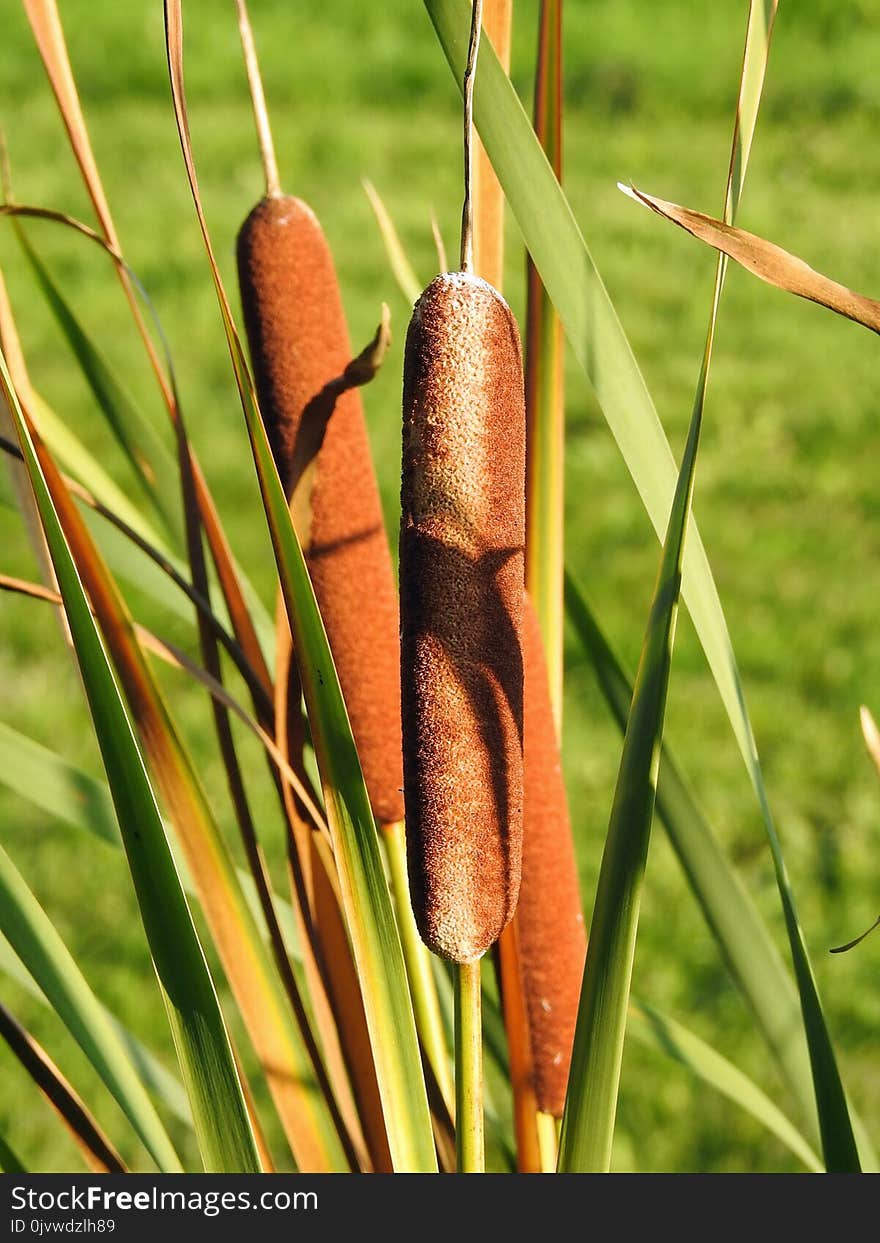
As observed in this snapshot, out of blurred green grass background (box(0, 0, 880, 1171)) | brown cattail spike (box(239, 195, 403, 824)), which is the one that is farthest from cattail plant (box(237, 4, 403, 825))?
blurred green grass background (box(0, 0, 880, 1171))

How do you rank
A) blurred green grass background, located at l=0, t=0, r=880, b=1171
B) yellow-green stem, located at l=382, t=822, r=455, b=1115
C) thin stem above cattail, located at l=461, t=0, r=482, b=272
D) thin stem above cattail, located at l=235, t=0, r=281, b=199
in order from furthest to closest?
blurred green grass background, located at l=0, t=0, r=880, b=1171 → yellow-green stem, located at l=382, t=822, r=455, b=1115 → thin stem above cattail, located at l=235, t=0, r=281, b=199 → thin stem above cattail, located at l=461, t=0, r=482, b=272

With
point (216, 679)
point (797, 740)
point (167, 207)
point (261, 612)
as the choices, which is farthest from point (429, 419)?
point (167, 207)

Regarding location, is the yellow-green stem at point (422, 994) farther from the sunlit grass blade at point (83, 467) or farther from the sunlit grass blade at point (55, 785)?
the sunlit grass blade at point (83, 467)

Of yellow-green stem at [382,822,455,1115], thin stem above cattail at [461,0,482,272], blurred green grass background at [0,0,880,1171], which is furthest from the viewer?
blurred green grass background at [0,0,880,1171]

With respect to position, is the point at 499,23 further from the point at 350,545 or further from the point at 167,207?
the point at 167,207

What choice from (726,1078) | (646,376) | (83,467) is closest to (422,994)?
(726,1078)

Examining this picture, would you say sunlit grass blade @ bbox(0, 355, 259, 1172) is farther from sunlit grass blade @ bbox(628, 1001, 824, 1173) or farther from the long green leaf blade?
sunlit grass blade @ bbox(628, 1001, 824, 1173)

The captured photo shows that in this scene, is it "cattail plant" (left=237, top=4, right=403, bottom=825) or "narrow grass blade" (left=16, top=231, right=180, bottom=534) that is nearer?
"cattail plant" (left=237, top=4, right=403, bottom=825)

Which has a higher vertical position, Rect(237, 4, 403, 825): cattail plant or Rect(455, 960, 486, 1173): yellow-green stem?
Rect(237, 4, 403, 825): cattail plant
